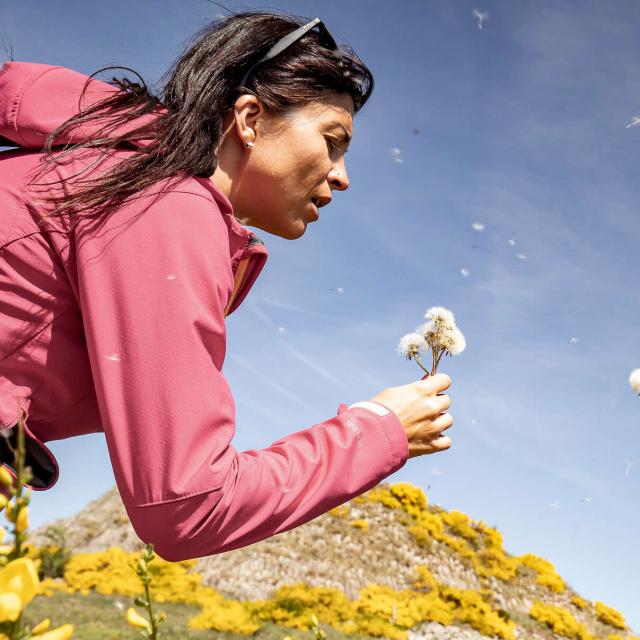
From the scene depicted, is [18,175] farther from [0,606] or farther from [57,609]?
[57,609]

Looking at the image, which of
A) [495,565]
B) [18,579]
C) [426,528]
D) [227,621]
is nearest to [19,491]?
[18,579]

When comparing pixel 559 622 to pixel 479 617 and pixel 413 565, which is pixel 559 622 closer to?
pixel 479 617

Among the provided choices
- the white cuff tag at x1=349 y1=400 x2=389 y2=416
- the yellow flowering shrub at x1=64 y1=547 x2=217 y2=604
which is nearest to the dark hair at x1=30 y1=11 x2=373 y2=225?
the white cuff tag at x1=349 y1=400 x2=389 y2=416

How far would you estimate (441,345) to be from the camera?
9.05 feet

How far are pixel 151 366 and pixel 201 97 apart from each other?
2.84 feet

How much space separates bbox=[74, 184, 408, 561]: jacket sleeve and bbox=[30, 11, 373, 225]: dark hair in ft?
0.37

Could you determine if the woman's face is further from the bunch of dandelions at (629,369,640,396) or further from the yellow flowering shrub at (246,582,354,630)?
the yellow flowering shrub at (246,582,354,630)

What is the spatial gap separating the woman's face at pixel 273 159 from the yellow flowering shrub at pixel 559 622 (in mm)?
13794

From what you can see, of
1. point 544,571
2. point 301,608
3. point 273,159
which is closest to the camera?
point 273,159

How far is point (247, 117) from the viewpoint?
75.5 inches

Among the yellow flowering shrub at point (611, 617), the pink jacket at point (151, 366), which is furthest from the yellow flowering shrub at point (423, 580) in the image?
the pink jacket at point (151, 366)

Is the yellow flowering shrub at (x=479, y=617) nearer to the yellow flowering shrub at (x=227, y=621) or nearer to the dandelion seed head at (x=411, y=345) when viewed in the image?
the yellow flowering shrub at (x=227, y=621)

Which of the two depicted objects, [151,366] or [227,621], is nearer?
[151,366]

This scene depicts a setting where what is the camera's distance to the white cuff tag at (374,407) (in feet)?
5.55
